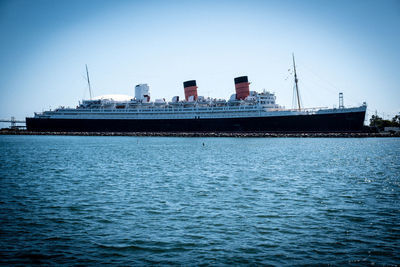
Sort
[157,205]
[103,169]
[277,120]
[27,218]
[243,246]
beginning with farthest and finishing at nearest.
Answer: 1. [277,120]
2. [103,169]
3. [157,205]
4. [27,218]
5. [243,246]

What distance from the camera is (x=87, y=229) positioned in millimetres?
10578

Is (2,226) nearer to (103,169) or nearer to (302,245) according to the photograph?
(302,245)

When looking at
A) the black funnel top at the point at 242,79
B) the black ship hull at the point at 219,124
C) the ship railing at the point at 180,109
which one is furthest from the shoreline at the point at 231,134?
the black funnel top at the point at 242,79

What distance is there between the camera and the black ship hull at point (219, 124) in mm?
71562

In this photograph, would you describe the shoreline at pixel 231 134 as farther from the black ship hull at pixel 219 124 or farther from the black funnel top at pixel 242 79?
the black funnel top at pixel 242 79

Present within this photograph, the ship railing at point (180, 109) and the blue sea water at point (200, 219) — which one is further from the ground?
the ship railing at point (180, 109)

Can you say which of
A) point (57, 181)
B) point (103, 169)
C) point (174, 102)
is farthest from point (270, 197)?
point (174, 102)

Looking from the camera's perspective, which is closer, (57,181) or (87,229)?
(87,229)

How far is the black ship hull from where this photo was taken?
7156cm

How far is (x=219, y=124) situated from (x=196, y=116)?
23.1ft

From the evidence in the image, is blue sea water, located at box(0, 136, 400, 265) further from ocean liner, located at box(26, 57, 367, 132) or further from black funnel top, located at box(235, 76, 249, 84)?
black funnel top, located at box(235, 76, 249, 84)

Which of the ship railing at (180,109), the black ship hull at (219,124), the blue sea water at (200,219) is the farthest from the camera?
the ship railing at (180,109)

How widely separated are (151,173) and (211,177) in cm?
472

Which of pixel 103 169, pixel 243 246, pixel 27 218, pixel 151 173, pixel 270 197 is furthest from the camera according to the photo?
pixel 103 169
